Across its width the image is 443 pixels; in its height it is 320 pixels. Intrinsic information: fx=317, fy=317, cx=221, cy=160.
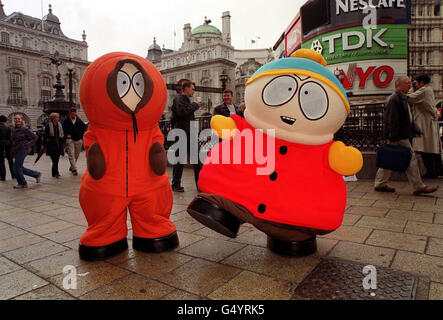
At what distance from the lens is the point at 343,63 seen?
1648 centimetres

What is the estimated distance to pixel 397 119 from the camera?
216 inches

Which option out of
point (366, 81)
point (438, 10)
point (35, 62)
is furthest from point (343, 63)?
point (35, 62)

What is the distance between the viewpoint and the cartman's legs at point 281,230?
8.91 ft

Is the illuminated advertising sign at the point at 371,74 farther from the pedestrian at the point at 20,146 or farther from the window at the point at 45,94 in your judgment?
the window at the point at 45,94

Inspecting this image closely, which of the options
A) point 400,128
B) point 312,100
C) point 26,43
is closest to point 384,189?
point 400,128

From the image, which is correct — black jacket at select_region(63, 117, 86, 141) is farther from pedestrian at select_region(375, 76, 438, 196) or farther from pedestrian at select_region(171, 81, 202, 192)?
pedestrian at select_region(375, 76, 438, 196)

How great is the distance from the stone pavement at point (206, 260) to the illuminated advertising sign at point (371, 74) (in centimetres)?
1297

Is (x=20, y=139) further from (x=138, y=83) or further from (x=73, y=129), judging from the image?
(x=138, y=83)

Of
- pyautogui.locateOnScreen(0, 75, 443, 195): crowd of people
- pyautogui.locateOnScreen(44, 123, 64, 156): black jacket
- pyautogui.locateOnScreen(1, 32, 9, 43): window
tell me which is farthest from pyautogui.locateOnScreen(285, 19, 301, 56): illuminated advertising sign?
pyautogui.locateOnScreen(1, 32, 9, 43): window

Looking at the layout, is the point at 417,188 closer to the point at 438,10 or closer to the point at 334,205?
the point at 334,205

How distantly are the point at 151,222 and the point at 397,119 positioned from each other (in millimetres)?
4629

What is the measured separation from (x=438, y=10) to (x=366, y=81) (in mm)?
36002

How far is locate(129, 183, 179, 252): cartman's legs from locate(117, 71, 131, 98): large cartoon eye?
95cm
